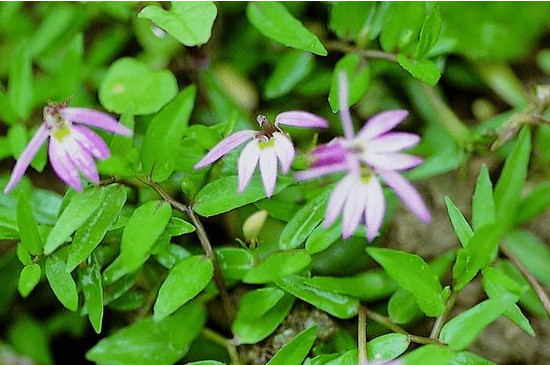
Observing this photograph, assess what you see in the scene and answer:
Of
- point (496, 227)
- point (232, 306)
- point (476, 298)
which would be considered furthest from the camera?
point (476, 298)

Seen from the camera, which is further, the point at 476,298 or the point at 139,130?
the point at 139,130

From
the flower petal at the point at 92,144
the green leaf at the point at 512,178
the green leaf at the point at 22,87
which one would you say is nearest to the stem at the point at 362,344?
the green leaf at the point at 512,178

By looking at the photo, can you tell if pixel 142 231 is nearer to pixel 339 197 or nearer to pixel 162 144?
pixel 162 144

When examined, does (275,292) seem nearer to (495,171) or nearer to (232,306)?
(232,306)

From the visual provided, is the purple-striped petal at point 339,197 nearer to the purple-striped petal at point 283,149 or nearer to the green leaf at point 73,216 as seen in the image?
the purple-striped petal at point 283,149

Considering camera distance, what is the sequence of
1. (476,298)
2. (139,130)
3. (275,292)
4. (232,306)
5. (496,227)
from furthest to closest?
(139,130)
(476,298)
(232,306)
(275,292)
(496,227)

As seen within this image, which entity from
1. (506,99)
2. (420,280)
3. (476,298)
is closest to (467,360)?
(420,280)
